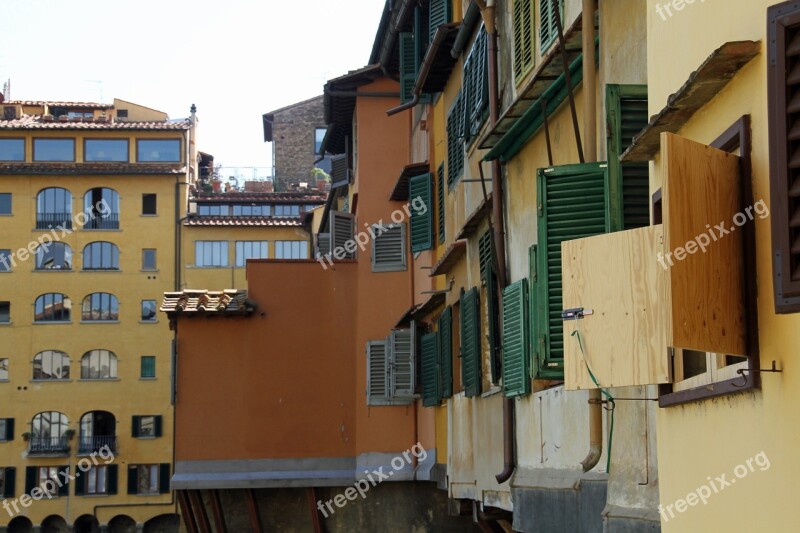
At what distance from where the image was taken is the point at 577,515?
32.8 ft

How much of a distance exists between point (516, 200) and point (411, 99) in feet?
37.8

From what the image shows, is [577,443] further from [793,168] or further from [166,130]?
[166,130]

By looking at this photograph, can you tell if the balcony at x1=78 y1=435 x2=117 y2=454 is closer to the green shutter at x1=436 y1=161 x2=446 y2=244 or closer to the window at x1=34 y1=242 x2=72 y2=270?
the window at x1=34 y1=242 x2=72 y2=270

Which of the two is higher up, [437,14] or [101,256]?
[437,14]

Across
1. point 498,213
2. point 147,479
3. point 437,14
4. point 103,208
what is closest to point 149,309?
point 103,208

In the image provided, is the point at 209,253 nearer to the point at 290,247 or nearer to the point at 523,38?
the point at 290,247

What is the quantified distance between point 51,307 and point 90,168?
6550mm

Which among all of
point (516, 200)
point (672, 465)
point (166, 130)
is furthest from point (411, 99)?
point (166, 130)

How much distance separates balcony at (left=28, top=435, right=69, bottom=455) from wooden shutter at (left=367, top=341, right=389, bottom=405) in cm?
3936

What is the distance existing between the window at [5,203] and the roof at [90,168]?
102 cm

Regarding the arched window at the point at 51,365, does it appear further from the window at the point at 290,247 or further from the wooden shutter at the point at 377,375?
the wooden shutter at the point at 377,375

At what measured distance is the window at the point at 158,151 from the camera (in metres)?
66.1

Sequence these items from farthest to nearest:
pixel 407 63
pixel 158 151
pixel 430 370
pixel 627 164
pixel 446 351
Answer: pixel 158 151 → pixel 407 63 → pixel 430 370 → pixel 446 351 → pixel 627 164

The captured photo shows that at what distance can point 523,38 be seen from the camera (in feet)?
40.3
